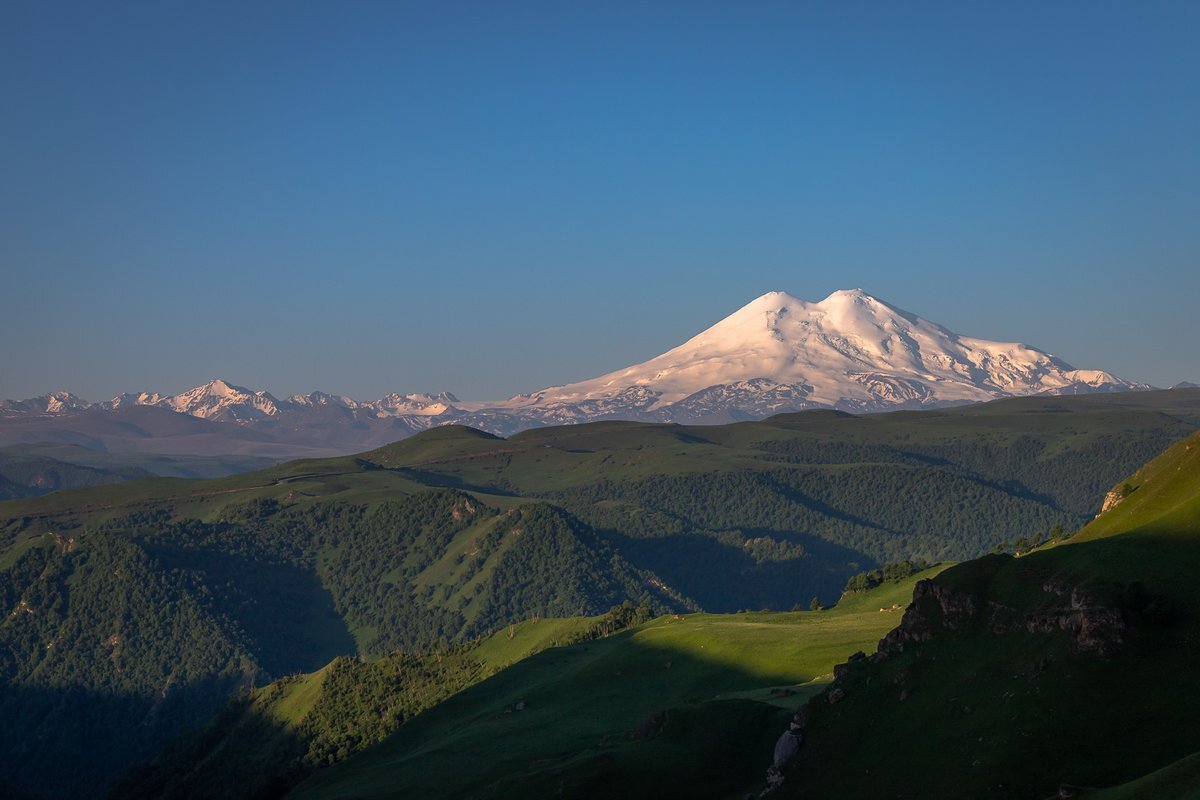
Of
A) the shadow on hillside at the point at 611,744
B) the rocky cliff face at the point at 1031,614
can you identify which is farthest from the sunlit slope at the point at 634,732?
the rocky cliff face at the point at 1031,614

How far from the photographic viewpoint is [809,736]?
326 ft

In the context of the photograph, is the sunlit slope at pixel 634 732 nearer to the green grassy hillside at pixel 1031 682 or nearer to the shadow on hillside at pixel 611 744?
the shadow on hillside at pixel 611 744

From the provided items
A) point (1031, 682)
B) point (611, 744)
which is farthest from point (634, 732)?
point (1031, 682)

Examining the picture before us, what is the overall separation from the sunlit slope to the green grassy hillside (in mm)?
15625

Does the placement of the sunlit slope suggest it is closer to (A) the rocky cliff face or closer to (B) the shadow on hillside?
(B) the shadow on hillside

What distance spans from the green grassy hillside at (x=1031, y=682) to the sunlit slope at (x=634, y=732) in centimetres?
1562

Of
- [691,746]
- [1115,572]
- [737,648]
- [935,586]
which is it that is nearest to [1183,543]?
[1115,572]

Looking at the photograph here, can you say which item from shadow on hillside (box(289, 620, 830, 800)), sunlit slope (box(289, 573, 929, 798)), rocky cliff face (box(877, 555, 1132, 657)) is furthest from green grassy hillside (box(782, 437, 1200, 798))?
sunlit slope (box(289, 573, 929, 798))

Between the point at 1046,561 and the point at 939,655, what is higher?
the point at 1046,561

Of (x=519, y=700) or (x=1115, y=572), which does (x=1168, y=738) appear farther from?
(x=519, y=700)

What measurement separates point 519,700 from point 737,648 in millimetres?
34283

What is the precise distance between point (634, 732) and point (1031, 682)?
50.2 metres

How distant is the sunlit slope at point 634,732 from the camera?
4387 inches

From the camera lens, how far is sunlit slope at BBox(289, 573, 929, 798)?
11144 cm
